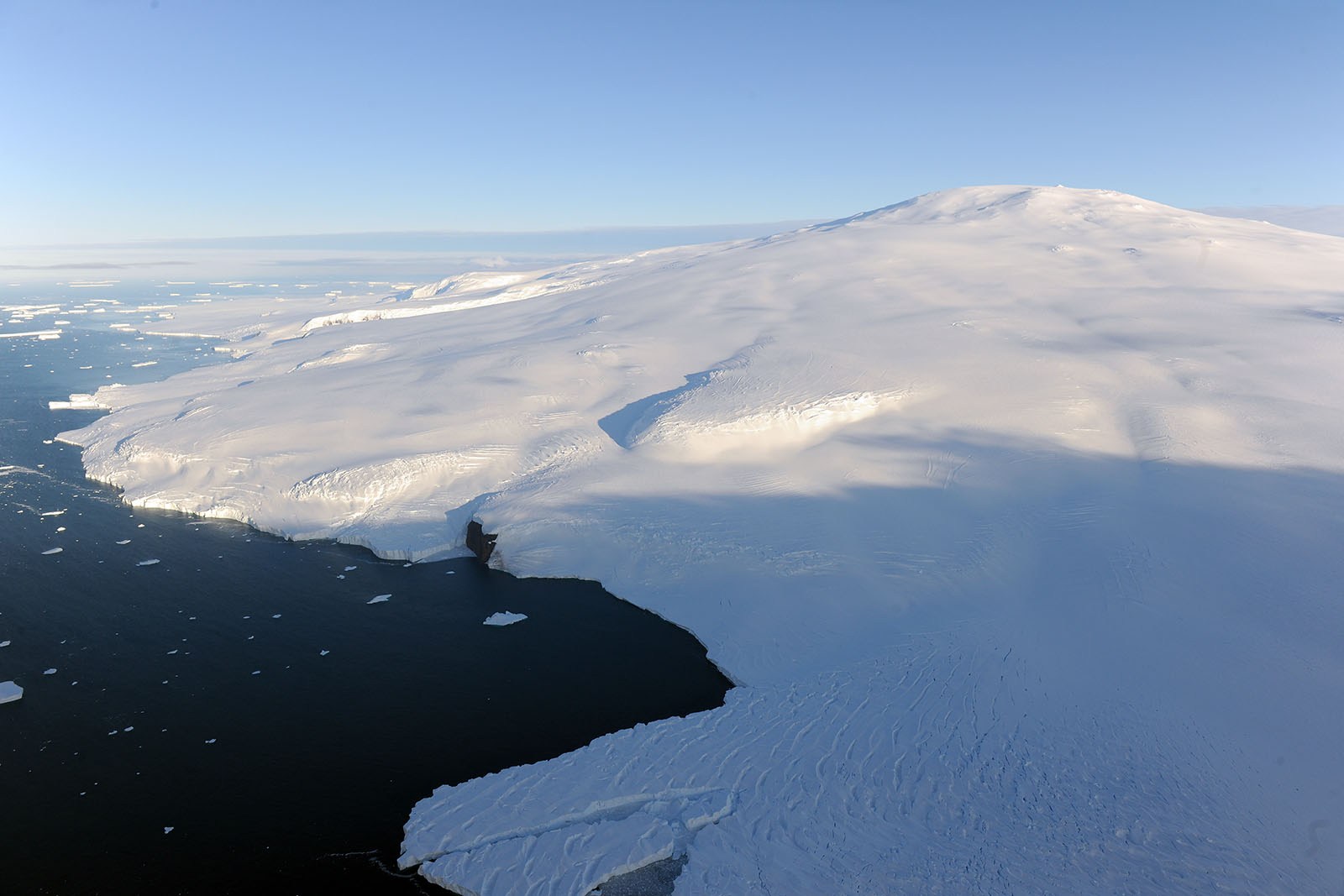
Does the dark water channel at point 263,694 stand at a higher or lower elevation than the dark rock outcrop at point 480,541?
lower

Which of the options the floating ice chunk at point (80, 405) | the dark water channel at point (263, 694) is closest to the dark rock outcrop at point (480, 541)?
the dark water channel at point (263, 694)

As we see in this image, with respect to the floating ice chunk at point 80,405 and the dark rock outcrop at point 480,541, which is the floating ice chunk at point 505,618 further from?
the floating ice chunk at point 80,405

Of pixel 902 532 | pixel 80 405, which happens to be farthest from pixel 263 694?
pixel 80 405

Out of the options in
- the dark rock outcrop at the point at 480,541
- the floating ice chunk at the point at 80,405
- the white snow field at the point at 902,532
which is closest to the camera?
the white snow field at the point at 902,532

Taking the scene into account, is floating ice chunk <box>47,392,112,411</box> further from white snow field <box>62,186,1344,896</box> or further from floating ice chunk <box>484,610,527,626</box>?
floating ice chunk <box>484,610,527,626</box>

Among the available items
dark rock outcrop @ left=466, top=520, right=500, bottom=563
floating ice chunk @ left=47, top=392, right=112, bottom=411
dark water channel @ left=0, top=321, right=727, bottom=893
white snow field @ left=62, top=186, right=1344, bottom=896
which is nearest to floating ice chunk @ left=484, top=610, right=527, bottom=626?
dark water channel @ left=0, top=321, right=727, bottom=893

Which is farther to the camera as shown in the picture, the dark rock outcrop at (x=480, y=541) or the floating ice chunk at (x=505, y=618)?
the dark rock outcrop at (x=480, y=541)
